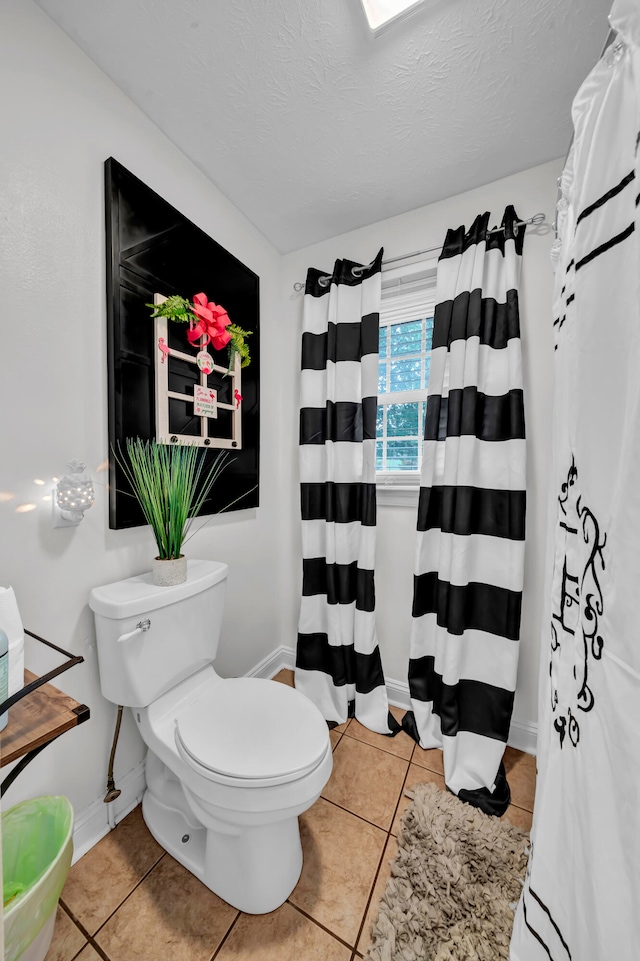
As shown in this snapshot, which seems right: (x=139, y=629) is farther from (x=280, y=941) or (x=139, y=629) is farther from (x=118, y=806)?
(x=280, y=941)

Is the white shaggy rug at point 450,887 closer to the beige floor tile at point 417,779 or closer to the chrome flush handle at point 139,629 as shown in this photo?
the beige floor tile at point 417,779

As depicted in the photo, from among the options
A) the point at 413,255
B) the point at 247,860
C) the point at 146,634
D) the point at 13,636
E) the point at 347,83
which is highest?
the point at 347,83

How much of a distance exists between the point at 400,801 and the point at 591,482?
1366mm

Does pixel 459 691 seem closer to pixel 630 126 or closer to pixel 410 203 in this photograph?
pixel 630 126

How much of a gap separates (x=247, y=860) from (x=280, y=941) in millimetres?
194

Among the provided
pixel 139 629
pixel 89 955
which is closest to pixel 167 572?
pixel 139 629

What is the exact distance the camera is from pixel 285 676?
196 centimetres

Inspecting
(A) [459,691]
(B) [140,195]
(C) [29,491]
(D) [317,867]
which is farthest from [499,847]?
(B) [140,195]

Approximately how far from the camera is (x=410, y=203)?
159 centimetres

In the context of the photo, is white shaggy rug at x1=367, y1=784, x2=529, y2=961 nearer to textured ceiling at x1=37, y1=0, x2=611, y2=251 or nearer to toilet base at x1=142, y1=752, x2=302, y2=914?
toilet base at x1=142, y1=752, x2=302, y2=914

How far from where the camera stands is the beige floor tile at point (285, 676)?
1.91 m

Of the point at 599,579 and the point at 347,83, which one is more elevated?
the point at 347,83

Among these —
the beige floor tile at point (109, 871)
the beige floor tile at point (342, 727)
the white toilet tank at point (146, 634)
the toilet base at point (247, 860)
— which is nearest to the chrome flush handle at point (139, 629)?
the white toilet tank at point (146, 634)

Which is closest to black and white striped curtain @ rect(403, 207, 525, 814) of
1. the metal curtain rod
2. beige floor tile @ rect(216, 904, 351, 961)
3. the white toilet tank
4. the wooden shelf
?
the metal curtain rod
